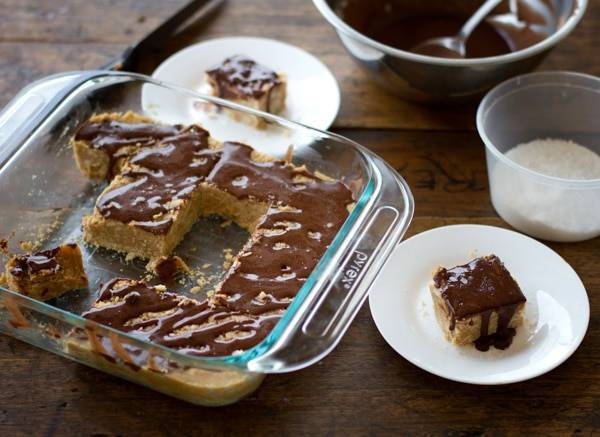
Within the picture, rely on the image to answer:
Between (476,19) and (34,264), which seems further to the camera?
(476,19)

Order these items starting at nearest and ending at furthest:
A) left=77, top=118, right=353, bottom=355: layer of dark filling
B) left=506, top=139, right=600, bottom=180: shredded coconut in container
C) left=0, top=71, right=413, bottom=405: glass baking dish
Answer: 1. left=0, top=71, right=413, bottom=405: glass baking dish
2. left=77, top=118, right=353, bottom=355: layer of dark filling
3. left=506, top=139, right=600, bottom=180: shredded coconut in container

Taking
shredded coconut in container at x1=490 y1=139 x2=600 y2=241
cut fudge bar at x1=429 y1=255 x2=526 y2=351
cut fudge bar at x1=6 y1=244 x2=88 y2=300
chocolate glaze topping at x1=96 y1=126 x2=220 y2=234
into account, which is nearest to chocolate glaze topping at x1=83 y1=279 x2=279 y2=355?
cut fudge bar at x1=6 y1=244 x2=88 y2=300

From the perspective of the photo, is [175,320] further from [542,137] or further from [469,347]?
[542,137]

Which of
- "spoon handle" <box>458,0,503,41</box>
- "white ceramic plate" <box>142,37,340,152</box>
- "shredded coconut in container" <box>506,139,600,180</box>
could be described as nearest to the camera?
"shredded coconut in container" <box>506,139,600,180</box>

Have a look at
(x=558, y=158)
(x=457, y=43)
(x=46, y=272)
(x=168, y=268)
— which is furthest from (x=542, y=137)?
(x=46, y=272)

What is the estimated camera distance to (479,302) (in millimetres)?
1690

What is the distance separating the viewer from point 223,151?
2.08m

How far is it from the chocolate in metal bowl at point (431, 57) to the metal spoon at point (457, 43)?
0.17ft

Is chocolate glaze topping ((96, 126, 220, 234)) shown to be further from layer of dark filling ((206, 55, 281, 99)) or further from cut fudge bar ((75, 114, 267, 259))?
layer of dark filling ((206, 55, 281, 99))

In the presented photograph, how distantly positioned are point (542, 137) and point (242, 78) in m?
0.88

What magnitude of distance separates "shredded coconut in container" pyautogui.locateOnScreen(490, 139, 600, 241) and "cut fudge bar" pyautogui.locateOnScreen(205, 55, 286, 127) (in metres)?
0.67

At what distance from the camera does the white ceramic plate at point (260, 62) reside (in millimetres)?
2234

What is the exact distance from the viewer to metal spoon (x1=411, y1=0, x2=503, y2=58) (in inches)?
91.9

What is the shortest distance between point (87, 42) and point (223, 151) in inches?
32.2
